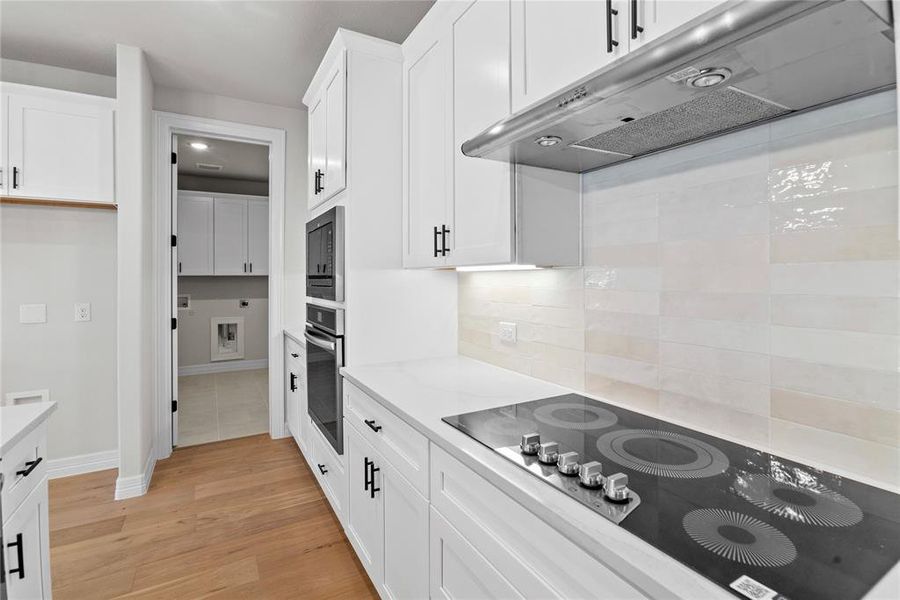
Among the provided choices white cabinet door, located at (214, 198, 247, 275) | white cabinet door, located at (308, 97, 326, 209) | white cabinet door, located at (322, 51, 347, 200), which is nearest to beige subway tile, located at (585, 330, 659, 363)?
white cabinet door, located at (322, 51, 347, 200)

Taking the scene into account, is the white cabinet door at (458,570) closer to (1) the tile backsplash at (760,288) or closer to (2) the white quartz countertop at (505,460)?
(2) the white quartz countertop at (505,460)

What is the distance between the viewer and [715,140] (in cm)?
117

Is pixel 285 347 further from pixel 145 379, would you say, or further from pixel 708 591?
pixel 708 591

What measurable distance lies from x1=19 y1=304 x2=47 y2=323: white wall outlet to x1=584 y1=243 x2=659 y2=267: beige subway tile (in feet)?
10.9

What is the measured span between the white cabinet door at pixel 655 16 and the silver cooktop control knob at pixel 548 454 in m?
0.87

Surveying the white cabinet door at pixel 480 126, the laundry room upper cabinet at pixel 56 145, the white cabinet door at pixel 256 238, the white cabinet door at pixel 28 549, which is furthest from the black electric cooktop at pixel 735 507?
the white cabinet door at pixel 256 238

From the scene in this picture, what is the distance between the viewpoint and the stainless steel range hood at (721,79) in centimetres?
66

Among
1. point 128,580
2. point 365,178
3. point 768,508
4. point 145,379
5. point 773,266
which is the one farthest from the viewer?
point 145,379

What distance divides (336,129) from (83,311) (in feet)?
7.21

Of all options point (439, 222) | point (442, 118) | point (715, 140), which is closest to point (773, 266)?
point (715, 140)

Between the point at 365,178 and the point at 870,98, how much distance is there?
171 cm

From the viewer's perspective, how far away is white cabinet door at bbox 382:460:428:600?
1.32 meters

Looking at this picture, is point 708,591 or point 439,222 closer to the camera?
point 708,591

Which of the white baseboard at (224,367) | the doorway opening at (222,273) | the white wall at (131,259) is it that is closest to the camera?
the white wall at (131,259)
